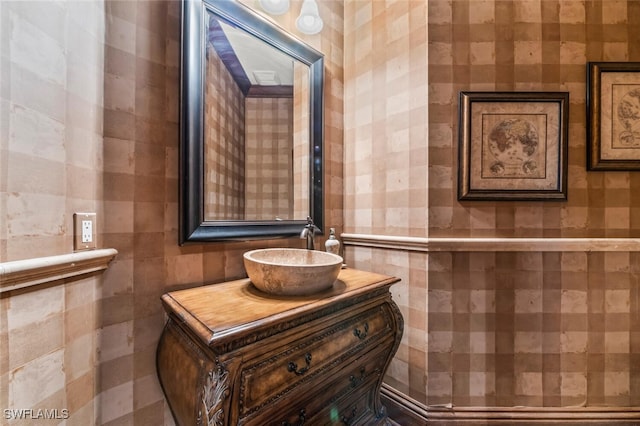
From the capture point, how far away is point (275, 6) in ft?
4.68

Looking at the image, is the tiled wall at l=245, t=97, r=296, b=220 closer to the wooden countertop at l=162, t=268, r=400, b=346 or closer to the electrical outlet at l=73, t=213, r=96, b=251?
the wooden countertop at l=162, t=268, r=400, b=346

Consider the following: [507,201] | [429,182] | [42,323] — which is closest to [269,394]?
[42,323]

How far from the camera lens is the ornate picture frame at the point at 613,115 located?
4.43ft

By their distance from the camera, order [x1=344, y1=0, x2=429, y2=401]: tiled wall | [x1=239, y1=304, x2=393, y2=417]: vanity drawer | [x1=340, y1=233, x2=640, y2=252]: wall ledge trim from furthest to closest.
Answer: [x1=344, y1=0, x2=429, y2=401]: tiled wall < [x1=340, y1=233, x2=640, y2=252]: wall ledge trim < [x1=239, y1=304, x2=393, y2=417]: vanity drawer

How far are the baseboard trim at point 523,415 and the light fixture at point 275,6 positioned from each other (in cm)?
235

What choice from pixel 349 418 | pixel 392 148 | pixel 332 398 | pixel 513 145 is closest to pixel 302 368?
pixel 332 398

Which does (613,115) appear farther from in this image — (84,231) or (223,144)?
(84,231)

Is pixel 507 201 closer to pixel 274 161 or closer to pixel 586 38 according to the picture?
pixel 586 38

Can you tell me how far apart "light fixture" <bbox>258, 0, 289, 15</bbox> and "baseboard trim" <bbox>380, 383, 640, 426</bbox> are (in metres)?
2.35

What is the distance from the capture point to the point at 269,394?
792 millimetres

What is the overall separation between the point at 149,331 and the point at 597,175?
7.52 ft

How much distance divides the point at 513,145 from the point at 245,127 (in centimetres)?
146

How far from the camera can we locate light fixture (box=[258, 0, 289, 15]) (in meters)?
1.40

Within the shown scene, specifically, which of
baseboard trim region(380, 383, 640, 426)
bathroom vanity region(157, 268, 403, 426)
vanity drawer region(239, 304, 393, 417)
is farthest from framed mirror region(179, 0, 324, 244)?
baseboard trim region(380, 383, 640, 426)
